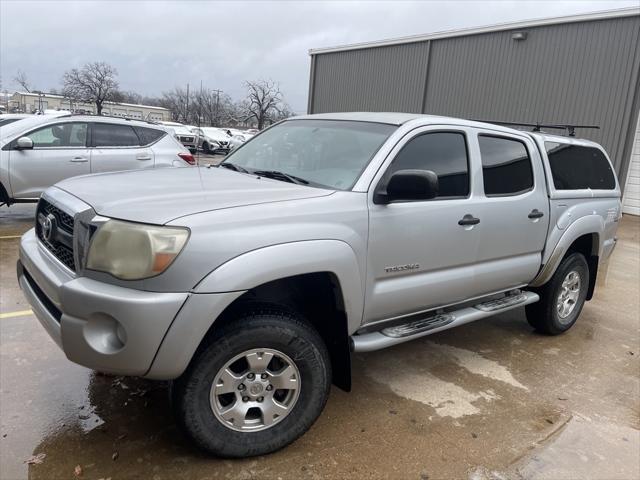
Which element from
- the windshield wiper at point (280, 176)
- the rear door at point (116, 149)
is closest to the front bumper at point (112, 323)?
the windshield wiper at point (280, 176)

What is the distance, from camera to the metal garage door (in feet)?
46.2

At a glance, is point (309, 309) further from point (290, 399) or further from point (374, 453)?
point (374, 453)

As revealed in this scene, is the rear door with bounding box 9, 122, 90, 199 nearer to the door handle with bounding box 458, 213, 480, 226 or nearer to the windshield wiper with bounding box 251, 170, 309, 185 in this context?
the windshield wiper with bounding box 251, 170, 309, 185

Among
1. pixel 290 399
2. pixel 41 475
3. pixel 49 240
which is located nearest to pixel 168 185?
pixel 49 240

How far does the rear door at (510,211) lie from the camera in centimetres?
382

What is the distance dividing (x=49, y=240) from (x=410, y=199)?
2.11 metres

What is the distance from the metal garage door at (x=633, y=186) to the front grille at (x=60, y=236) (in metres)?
14.9

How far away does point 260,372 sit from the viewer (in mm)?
2680

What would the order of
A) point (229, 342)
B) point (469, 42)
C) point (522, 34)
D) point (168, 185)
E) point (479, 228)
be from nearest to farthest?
point (229, 342) < point (168, 185) < point (479, 228) < point (522, 34) < point (469, 42)

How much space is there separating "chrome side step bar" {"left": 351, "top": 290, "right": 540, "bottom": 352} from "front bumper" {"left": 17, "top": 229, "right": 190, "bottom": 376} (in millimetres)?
1216

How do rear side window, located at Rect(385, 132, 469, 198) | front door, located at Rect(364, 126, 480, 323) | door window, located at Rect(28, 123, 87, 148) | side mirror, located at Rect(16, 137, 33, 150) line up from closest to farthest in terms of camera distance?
1. front door, located at Rect(364, 126, 480, 323)
2. rear side window, located at Rect(385, 132, 469, 198)
3. side mirror, located at Rect(16, 137, 33, 150)
4. door window, located at Rect(28, 123, 87, 148)

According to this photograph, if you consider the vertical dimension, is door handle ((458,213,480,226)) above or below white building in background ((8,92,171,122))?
below

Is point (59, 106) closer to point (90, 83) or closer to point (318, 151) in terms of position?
point (90, 83)

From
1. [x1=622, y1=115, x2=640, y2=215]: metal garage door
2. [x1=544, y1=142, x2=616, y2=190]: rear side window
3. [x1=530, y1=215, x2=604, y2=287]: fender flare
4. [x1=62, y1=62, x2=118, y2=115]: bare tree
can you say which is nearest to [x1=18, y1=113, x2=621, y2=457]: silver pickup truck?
[x1=530, y1=215, x2=604, y2=287]: fender flare
